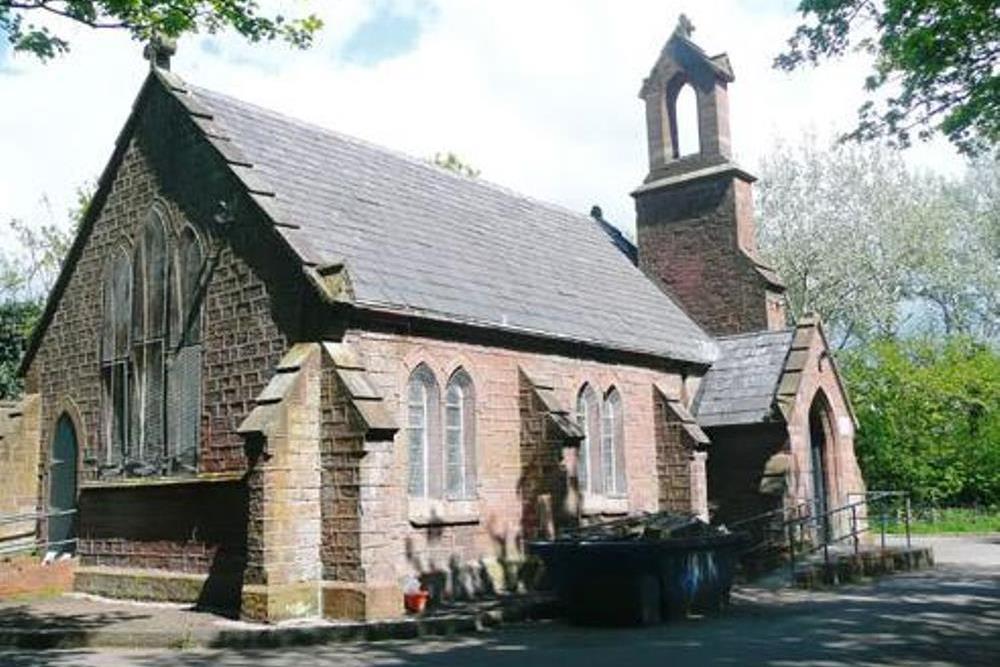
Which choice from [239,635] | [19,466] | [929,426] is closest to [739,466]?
[239,635]

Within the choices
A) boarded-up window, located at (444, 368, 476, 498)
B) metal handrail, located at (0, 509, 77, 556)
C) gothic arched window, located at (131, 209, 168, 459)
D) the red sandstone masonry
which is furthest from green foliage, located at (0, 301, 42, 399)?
boarded-up window, located at (444, 368, 476, 498)

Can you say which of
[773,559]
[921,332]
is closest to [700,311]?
[773,559]

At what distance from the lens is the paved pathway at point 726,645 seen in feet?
36.0

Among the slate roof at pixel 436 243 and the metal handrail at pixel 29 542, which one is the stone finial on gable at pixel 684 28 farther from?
the metal handrail at pixel 29 542

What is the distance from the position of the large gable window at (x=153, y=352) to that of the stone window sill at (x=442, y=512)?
3.88m

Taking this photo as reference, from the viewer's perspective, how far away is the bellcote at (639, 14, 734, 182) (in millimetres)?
28312

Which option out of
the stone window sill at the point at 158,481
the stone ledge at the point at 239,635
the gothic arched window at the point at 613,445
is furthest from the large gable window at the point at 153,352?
the gothic arched window at the point at 613,445

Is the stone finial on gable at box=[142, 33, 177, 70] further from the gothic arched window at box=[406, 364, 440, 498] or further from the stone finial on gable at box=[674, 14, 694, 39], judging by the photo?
the stone finial on gable at box=[674, 14, 694, 39]

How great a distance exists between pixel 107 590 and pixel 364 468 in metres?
6.21

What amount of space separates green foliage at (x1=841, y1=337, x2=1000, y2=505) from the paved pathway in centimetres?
2045

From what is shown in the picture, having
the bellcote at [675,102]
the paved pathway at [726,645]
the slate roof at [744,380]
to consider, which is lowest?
the paved pathway at [726,645]

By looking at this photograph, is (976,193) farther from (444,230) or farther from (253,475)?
(253,475)

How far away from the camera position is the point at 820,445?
2392 centimetres

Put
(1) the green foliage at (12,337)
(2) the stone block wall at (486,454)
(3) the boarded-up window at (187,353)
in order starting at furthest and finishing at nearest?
1. (1) the green foliage at (12,337)
2. (3) the boarded-up window at (187,353)
3. (2) the stone block wall at (486,454)
